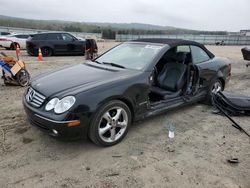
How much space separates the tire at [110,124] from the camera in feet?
9.73

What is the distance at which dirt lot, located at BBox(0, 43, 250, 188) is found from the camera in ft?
8.43

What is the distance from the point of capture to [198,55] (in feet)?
15.8

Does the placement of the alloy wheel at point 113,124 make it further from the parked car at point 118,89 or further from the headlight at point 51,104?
the headlight at point 51,104

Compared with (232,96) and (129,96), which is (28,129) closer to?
(129,96)

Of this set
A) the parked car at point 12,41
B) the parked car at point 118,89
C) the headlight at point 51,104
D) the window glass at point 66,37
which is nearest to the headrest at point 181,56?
the parked car at point 118,89

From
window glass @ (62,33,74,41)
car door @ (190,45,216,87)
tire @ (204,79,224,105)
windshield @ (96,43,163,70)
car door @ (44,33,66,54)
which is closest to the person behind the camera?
windshield @ (96,43,163,70)

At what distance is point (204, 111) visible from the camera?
15.5 ft

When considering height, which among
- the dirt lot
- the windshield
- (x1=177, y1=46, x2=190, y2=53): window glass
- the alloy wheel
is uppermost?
(x1=177, y1=46, x2=190, y2=53): window glass

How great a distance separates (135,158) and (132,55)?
1.93 metres

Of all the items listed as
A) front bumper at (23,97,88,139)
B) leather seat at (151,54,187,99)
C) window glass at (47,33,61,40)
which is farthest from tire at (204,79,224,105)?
window glass at (47,33,61,40)

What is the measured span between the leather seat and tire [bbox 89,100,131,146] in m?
1.09

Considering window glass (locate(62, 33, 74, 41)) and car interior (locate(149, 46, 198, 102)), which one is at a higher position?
window glass (locate(62, 33, 74, 41))

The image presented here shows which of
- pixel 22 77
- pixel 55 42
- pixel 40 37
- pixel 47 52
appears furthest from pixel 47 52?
pixel 22 77

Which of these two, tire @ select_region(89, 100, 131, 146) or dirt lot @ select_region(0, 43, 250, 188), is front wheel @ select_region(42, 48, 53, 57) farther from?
tire @ select_region(89, 100, 131, 146)
